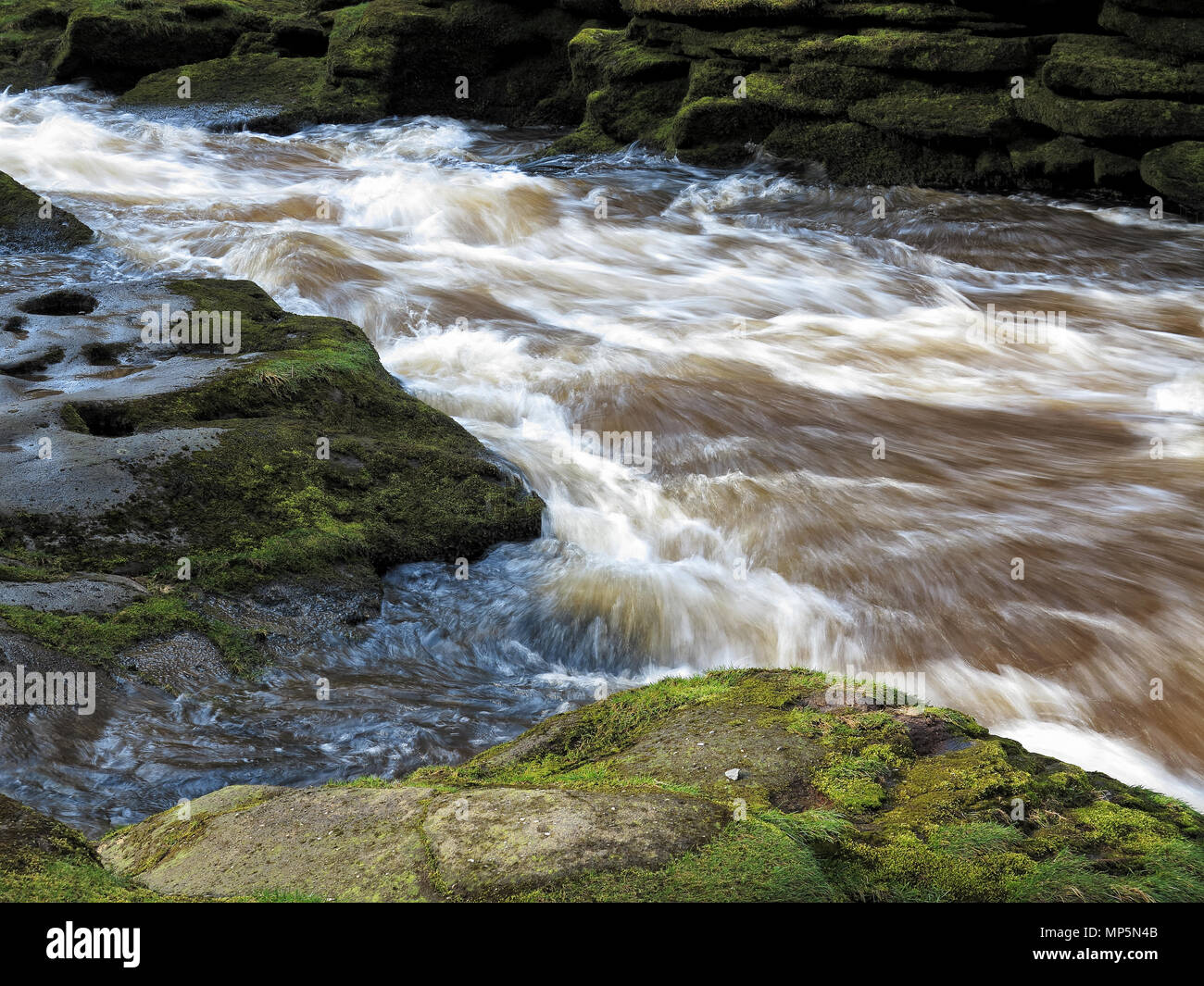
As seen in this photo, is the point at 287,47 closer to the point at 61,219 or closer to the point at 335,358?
the point at 61,219

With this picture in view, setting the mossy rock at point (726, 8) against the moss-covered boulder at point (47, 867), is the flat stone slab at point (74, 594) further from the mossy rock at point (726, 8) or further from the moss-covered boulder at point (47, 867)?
the mossy rock at point (726, 8)

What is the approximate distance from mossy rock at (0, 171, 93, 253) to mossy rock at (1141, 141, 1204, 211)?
13.5 metres

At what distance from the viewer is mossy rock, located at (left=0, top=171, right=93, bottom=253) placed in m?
11.9

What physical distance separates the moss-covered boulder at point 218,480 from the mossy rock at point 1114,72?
10.9 meters

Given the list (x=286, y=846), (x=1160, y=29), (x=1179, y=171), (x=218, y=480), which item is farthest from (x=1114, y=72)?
(x=286, y=846)

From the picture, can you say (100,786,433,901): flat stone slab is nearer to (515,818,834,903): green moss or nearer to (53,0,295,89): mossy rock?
(515,818,834,903): green moss

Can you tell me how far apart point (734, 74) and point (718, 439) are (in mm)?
10724

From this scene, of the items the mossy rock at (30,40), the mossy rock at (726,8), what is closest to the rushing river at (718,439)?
the mossy rock at (726,8)

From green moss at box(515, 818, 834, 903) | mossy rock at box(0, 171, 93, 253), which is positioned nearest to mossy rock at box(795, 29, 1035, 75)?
mossy rock at box(0, 171, 93, 253)

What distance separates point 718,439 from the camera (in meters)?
9.09
